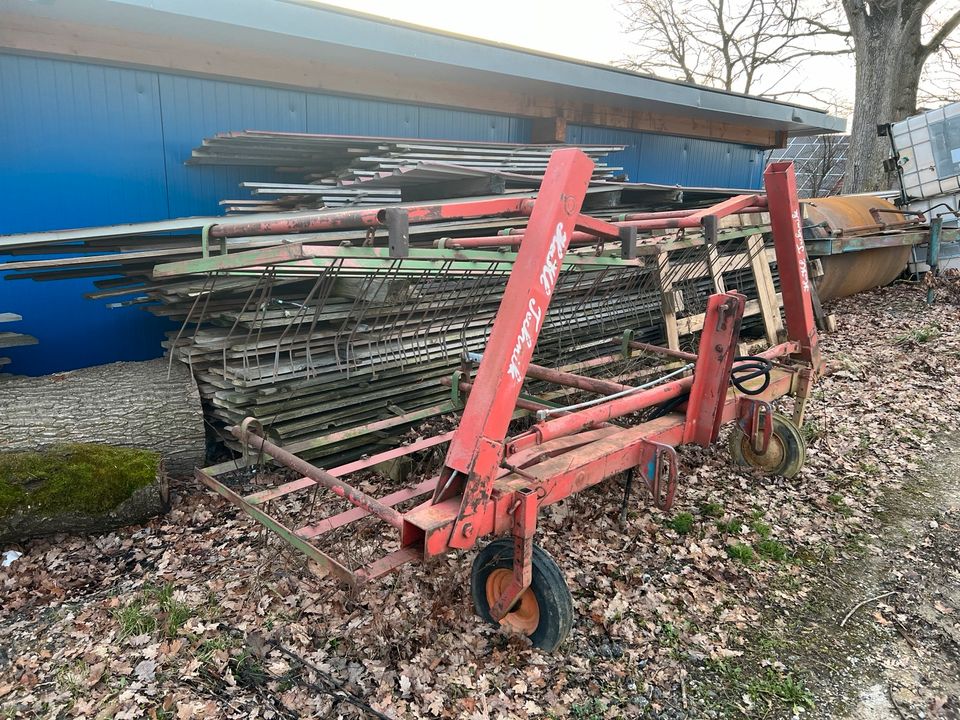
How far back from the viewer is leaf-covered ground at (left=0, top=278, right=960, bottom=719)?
2.97 metres

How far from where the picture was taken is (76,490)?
13.4 feet

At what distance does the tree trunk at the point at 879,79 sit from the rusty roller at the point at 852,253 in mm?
4830

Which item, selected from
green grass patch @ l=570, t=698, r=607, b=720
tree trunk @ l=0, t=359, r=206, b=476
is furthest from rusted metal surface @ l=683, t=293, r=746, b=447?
tree trunk @ l=0, t=359, r=206, b=476

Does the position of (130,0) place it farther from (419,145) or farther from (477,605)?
(477,605)

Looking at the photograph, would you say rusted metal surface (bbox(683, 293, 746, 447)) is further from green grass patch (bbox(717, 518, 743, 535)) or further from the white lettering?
the white lettering

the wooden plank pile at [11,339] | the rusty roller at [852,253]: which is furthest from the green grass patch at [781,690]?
the rusty roller at [852,253]

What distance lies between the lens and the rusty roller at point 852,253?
31.4 ft

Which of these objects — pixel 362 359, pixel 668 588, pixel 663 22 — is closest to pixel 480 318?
pixel 362 359

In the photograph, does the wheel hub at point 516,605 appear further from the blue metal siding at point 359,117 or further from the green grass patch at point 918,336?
the green grass patch at point 918,336

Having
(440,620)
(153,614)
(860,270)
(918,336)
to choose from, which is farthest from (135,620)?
(860,270)

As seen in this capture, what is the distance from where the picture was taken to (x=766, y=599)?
3.79 meters

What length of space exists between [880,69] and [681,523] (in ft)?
50.4

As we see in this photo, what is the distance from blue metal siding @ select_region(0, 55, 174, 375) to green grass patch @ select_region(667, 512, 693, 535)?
4.94 metres

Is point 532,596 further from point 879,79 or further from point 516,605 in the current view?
point 879,79
